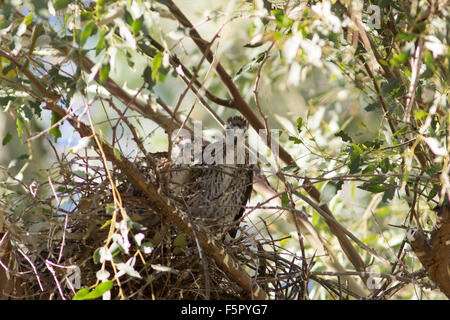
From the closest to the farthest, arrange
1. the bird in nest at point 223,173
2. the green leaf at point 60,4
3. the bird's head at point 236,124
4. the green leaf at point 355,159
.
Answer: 1. the green leaf at point 60,4
2. the green leaf at point 355,159
3. the bird in nest at point 223,173
4. the bird's head at point 236,124

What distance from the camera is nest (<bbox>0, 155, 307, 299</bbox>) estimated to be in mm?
1884

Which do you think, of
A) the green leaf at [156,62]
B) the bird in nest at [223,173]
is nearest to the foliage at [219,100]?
the green leaf at [156,62]

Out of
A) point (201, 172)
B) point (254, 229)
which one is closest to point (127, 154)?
point (201, 172)

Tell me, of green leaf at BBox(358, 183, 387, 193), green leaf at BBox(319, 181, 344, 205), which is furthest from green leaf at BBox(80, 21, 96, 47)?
green leaf at BBox(358, 183, 387, 193)

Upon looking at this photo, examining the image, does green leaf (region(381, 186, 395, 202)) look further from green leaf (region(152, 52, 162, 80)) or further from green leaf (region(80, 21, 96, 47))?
green leaf (region(80, 21, 96, 47))

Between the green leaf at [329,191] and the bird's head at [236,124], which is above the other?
the bird's head at [236,124]

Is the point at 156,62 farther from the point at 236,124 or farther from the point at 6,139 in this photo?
the point at 236,124

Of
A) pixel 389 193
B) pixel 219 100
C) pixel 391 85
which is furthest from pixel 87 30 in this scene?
pixel 219 100

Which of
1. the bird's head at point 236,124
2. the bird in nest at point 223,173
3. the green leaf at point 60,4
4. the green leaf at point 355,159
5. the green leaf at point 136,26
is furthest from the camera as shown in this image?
the bird's head at point 236,124

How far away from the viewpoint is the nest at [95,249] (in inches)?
74.2

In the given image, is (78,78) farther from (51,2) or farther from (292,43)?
(292,43)

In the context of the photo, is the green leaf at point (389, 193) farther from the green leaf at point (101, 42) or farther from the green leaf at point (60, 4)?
the green leaf at point (60, 4)
